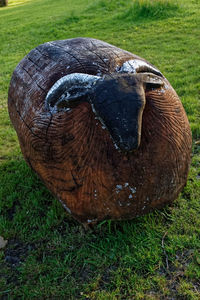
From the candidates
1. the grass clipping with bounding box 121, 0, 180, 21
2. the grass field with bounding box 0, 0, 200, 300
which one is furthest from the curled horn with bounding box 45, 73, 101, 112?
the grass clipping with bounding box 121, 0, 180, 21

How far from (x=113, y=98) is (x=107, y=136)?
264mm

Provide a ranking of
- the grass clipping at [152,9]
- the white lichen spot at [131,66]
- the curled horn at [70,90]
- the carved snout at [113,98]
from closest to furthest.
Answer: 1. the carved snout at [113,98]
2. the curled horn at [70,90]
3. the white lichen spot at [131,66]
4. the grass clipping at [152,9]

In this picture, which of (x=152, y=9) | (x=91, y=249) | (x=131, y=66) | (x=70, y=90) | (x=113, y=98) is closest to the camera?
(x=113, y=98)

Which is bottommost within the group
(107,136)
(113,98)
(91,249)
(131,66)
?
(91,249)

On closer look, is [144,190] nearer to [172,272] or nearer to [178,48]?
[172,272]

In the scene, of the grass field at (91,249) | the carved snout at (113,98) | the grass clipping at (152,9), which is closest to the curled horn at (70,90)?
the carved snout at (113,98)

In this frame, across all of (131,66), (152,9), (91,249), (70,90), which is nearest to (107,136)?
(70,90)

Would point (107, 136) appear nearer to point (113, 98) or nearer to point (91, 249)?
point (113, 98)

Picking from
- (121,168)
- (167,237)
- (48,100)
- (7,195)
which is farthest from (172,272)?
(7,195)

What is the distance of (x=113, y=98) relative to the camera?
6.91 feet

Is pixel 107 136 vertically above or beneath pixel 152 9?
beneath

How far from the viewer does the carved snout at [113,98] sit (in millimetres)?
2059

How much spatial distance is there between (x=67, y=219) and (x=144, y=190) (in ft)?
2.87

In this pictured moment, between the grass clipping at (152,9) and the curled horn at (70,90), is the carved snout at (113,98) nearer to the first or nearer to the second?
the curled horn at (70,90)
